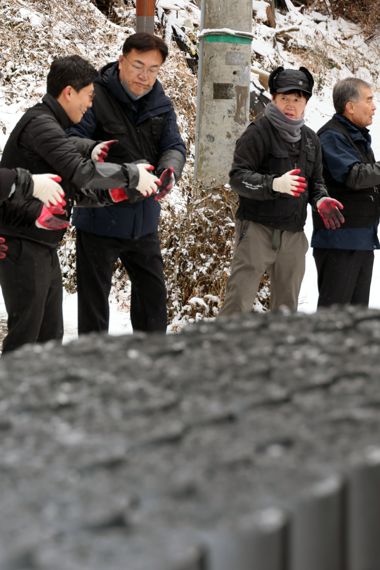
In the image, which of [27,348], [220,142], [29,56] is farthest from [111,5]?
[27,348]

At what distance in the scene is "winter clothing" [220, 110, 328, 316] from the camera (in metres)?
Result: 5.44

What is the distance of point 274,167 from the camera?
17.9 ft

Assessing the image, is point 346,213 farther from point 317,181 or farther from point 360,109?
point 360,109

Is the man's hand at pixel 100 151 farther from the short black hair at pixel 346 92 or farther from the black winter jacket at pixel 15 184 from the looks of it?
the short black hair at pixel 346 92

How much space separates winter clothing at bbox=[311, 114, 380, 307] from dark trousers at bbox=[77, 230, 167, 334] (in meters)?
0.99

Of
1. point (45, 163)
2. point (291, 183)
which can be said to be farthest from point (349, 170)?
point (45, 163)

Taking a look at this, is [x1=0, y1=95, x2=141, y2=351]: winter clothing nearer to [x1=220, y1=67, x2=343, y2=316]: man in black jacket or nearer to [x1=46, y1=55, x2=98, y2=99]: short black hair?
[x1=46, y1=55, x2=98, y2=99]: short black hair

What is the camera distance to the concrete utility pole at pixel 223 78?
659cm

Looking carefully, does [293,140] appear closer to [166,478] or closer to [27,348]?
[27,348]

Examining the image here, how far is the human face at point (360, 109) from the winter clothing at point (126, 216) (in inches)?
41.3

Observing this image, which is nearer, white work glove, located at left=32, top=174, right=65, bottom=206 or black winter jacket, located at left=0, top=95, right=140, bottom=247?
white work glove, located at left=32, top=174, right=65, bottom=206

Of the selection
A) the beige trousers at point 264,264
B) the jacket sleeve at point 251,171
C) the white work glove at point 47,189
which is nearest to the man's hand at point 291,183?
the jacket sleeve at point 251,171

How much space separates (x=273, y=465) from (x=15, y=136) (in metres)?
3.89

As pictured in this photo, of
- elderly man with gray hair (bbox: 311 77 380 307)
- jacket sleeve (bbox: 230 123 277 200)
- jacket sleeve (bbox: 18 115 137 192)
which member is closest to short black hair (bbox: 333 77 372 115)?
elderly man with gray hair (bbox: 311 77 380 307)
